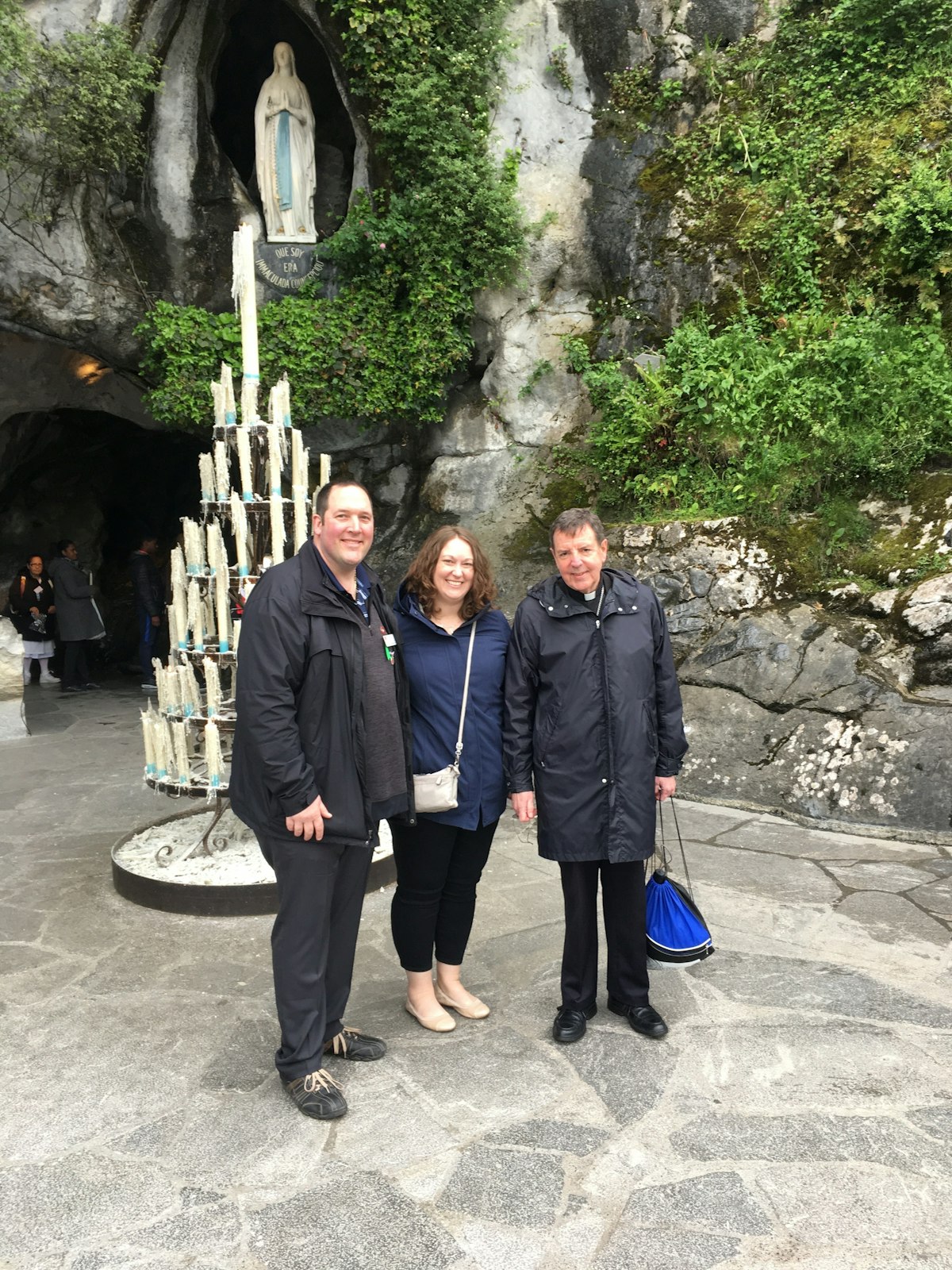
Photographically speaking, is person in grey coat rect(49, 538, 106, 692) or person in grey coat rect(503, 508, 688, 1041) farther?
person in grey coat rect(49, 538, 106, 692)

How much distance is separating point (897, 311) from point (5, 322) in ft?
27.9

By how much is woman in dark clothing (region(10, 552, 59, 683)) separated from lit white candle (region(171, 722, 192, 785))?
7.62 m

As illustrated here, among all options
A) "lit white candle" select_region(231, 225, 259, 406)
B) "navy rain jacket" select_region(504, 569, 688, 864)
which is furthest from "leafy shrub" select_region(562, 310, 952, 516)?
"navy rain jacket" select_region(504, 569, 688, 864)

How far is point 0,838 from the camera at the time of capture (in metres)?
5.94

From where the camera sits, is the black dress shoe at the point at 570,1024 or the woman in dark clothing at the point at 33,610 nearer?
the black dress shoe at the point at 570,1024

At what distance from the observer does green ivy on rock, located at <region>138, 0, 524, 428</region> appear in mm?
9125

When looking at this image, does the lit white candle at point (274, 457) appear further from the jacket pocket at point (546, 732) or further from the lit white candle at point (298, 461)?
the jacket pocket at point (546, 732)

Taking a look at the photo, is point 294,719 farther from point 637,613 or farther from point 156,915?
point 156,915

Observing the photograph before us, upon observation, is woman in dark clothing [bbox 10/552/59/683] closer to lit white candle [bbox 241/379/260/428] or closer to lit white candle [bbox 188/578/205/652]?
lit white candle [bbox 188/578/205/652]

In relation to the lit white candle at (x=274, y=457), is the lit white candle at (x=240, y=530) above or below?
below

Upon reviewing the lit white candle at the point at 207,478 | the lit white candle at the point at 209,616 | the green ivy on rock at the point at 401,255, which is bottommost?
the lit white candle at the point at 209,616

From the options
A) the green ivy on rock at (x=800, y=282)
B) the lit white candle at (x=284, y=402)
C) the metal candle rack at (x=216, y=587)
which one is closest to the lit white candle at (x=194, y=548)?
the metal candle rack at (x=216, y=587)

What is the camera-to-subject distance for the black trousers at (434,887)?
336cm

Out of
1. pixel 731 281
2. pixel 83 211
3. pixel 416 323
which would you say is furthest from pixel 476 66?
pixel 83 211
